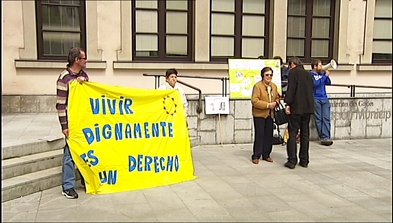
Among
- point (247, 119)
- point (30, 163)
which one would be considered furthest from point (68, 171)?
point (247, 119)

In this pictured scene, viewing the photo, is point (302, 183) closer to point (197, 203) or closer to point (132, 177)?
point (197, 203)

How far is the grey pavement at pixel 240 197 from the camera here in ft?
15.9

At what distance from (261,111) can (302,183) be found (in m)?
1.53

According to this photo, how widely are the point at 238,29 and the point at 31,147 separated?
7754 mm

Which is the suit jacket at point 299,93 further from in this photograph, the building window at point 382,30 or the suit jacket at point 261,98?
the building window at point 382,30

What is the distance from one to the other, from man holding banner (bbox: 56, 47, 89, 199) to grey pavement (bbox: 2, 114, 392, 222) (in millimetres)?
190

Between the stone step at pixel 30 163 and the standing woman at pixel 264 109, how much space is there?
130 inches

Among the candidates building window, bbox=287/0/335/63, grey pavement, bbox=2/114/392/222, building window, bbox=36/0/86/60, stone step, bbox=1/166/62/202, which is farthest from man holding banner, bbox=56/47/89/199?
building window, bbox=287/0/335/63

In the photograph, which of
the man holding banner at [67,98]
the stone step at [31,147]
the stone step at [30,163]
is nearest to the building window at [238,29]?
the stone step at [31,147]

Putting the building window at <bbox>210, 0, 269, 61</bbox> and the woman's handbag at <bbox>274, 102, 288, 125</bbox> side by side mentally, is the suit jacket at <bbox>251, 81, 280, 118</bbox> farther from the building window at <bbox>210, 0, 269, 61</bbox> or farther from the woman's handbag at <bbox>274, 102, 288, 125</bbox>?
the building window at <bbox>210, 0, 269, 61</bbox>

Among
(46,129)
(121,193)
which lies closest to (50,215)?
(121,193)

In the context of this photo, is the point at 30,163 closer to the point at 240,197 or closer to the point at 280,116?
the point at 240,197

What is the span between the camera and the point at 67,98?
17.6 ft

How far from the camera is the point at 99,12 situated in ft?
34.9
